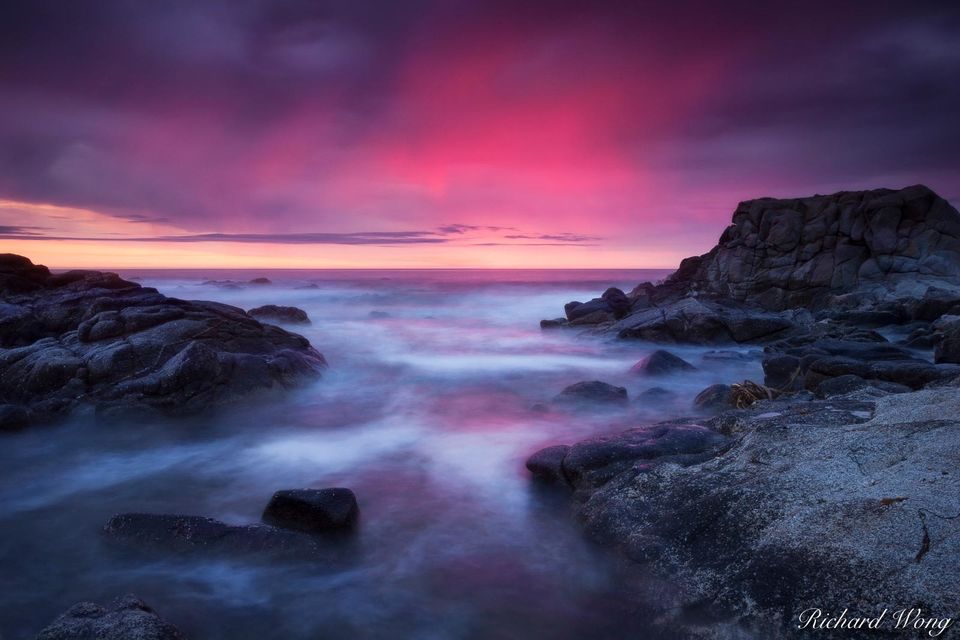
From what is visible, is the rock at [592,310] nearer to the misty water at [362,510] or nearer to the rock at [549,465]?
the misty water at [362,510]

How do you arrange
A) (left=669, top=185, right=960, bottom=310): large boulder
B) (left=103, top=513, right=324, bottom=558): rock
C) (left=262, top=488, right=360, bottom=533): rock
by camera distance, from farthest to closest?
(left=669, top=185, right=960, bottom=310): large boulder, (left=262, top=488, right=360, bottom=533): rock, (left=103, top=513, right=324, bottom=558): rock

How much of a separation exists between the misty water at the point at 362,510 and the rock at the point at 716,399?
2.50ft

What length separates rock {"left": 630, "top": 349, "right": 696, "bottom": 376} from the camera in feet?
43.4

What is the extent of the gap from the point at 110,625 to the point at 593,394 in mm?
8647

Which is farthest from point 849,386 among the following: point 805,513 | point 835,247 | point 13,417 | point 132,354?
point 835,247

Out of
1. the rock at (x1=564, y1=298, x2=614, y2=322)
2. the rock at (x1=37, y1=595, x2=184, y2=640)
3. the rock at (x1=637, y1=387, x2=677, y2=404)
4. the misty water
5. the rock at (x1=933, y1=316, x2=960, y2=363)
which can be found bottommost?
the misty water

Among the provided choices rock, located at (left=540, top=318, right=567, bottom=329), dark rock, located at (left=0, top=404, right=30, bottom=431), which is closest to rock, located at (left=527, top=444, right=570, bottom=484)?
dark rock, located at (left=0, top=404, right=30, bottom=431)

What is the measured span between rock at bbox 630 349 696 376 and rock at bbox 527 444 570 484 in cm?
692

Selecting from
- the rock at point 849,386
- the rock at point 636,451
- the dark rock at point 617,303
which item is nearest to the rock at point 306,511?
the rock at point 636,451

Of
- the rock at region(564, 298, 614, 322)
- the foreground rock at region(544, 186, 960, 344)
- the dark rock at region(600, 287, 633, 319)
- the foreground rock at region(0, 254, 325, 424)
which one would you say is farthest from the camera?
the dark rock at region(600, 287, 633, 319)

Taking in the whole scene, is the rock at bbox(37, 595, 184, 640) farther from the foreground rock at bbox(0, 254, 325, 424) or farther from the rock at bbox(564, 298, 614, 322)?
the rock at bbox(564, 298, 614, 322)

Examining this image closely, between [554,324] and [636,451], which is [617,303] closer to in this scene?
[554,324]

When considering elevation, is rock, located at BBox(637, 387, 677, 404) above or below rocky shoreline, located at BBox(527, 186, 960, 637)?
below

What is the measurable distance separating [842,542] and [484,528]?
3.71 meters
